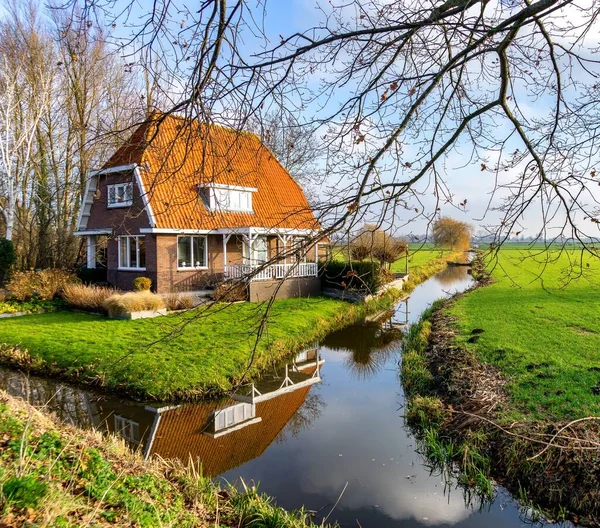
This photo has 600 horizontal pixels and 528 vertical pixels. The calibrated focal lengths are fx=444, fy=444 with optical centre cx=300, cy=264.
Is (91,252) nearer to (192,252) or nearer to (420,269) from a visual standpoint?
(192,252)

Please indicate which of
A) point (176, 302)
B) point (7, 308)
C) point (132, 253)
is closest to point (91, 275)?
point (132, 253)

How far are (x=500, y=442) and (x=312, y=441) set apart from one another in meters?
2.83

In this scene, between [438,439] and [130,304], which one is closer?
[438,439]

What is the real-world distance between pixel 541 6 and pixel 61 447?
5.72 m

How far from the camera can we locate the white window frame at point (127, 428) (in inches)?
274

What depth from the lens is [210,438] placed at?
7.11 meters

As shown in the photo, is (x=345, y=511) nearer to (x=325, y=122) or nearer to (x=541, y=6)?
(x=325, y=122)

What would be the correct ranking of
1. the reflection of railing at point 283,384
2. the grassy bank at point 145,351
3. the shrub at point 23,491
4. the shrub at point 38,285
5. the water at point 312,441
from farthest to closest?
the shrub at point 38,285 < the reflection of railing at point 283,384 < the grassy bank at point 145,351 < the water at point 312,441 < the shrub at point 23,491

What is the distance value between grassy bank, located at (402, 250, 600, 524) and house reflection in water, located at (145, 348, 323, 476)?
7.99 feet

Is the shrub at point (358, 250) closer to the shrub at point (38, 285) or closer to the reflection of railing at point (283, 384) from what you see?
the reflection of railing at point (283, 384)

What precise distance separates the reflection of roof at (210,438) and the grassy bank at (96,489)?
106 centimetres

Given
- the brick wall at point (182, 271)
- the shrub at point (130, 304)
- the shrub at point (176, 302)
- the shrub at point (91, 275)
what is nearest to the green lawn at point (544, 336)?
the shrub at point (176, 302)

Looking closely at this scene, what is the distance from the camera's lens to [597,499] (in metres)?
4.97

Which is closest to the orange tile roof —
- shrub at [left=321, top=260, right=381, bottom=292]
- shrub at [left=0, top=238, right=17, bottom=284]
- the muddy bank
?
shrub at [left=321, top=260, right=381, bottom=292]
